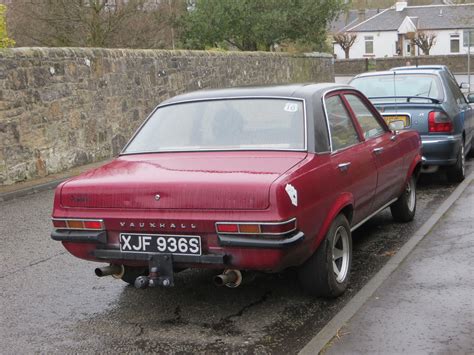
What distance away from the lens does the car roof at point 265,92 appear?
5.48 m

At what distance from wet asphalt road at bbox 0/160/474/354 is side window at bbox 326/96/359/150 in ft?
3.59

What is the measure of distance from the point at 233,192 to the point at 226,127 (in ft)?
3.81

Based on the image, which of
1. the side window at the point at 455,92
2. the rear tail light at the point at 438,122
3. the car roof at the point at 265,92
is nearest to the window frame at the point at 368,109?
the car roof at the point at 265,92

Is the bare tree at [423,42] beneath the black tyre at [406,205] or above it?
above

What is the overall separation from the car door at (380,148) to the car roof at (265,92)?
0.42 meters

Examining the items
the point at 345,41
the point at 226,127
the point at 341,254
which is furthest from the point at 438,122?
the point at 345,41

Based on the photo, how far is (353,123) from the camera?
5941 mm

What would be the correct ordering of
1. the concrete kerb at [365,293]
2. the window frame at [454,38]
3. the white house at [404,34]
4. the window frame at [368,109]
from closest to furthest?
the concrete kerb at [365,293] < the window frame at [368,109] < the window frame at [454,38] < the white house at [404,34]

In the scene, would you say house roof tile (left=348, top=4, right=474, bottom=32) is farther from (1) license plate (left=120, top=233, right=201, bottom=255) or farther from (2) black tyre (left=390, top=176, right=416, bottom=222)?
(1) license plate (left=120, top=233, right=201, bottom=255)

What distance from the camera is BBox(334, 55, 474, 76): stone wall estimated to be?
4834 centimetres

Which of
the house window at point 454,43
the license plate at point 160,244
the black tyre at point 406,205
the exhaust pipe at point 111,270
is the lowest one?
the black tyre at point 406,205

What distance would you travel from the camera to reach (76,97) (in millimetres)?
12914

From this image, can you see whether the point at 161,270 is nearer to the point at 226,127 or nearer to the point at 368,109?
the point at 226,127

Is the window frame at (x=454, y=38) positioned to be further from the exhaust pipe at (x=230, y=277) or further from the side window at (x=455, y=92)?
the exhaust pipe at (x=230, y=277)
